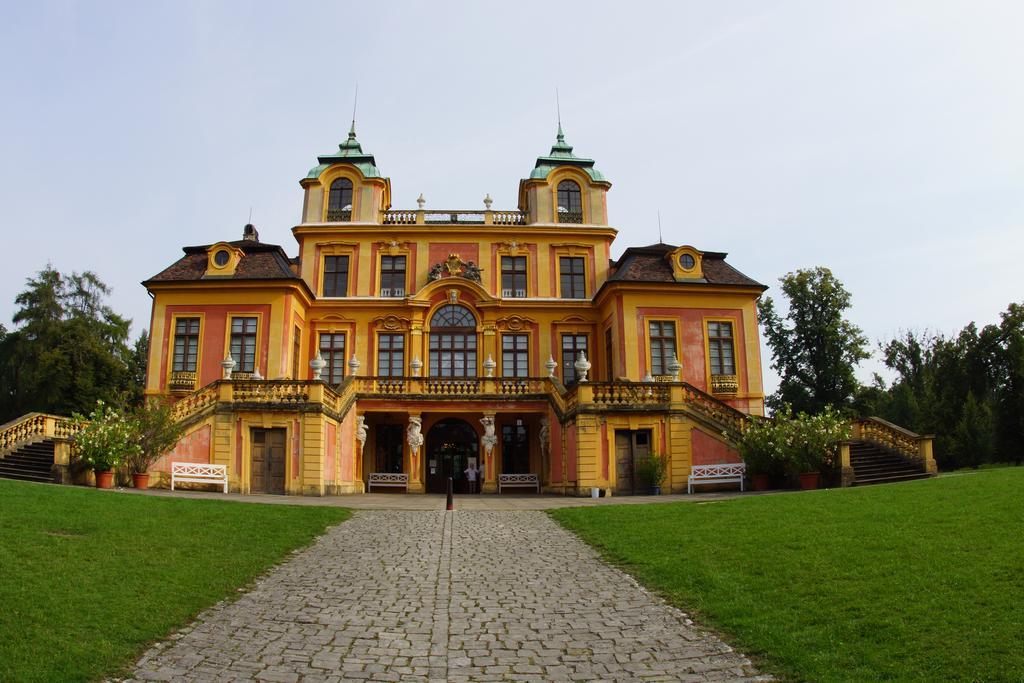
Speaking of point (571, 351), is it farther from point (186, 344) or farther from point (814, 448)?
point (186, 344)

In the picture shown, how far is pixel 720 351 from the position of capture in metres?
32.3

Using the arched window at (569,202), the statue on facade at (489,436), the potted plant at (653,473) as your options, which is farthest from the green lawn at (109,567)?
the arched window at (569,202)

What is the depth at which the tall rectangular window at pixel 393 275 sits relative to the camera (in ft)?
113

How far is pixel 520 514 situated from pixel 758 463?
28.2 feet

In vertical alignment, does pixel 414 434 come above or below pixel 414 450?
above

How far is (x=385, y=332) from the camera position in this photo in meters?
33.8

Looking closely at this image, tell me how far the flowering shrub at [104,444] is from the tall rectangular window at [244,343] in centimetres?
914

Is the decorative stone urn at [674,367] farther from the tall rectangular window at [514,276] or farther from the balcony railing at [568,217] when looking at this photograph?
Result: the balcony railing at [568,217]

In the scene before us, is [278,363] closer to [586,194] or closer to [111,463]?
[111,463]

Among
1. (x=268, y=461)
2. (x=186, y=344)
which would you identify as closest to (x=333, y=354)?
(x=186, y=344)

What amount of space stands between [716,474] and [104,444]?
58.0 feet

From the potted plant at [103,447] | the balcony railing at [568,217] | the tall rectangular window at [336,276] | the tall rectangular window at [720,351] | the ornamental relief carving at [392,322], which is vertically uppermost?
the balcony railing at [568,217]

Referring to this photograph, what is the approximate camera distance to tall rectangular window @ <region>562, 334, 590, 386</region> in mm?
33875

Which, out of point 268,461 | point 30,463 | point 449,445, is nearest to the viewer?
point 30,463
